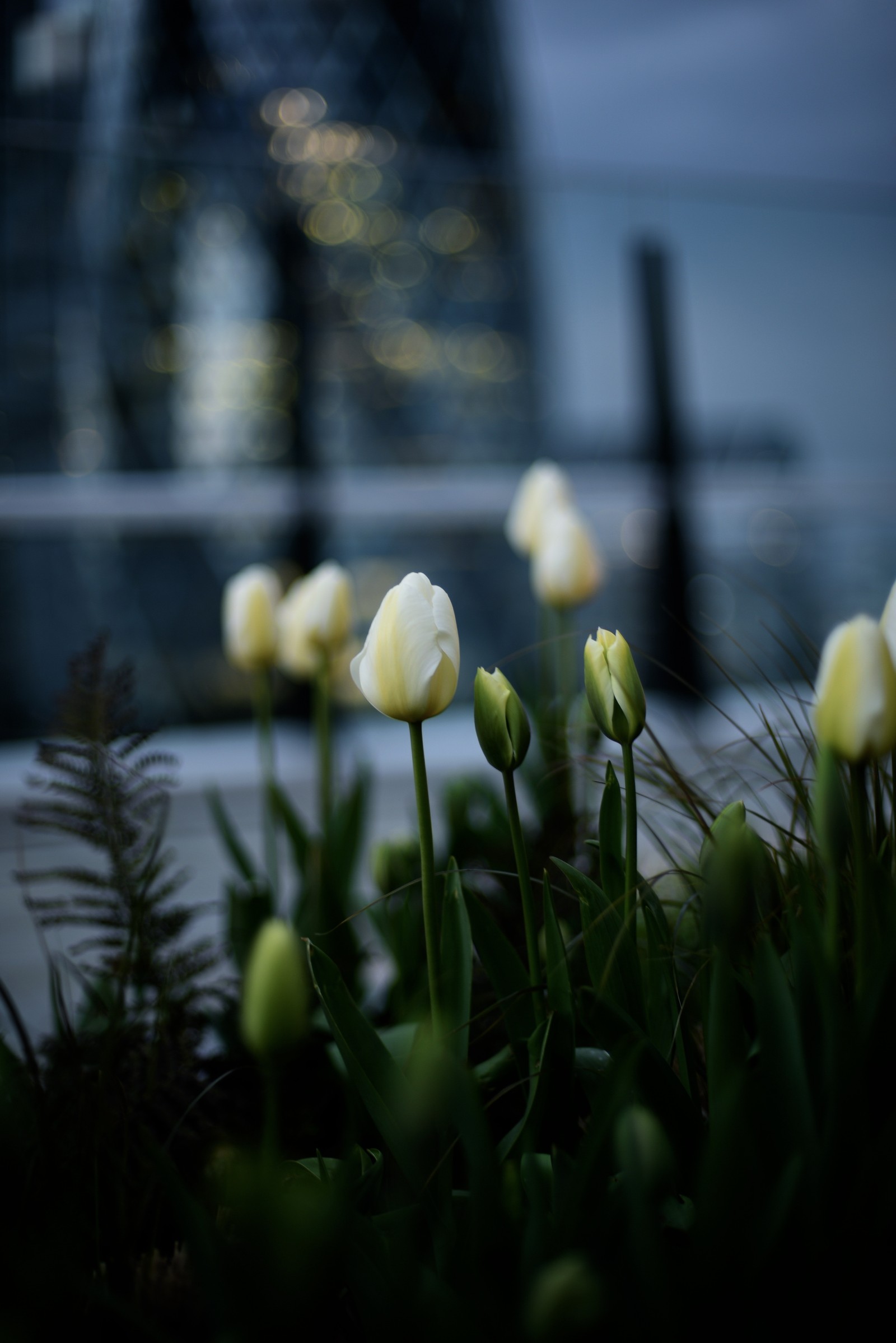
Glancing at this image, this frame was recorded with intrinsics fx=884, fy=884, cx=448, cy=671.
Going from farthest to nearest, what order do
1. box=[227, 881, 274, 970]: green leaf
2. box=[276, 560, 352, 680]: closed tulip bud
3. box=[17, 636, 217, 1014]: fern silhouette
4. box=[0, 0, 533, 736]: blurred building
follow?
box=[0, 0, 533, 736]: blurred building → box=[276, 560, 352, 680]: closed tulip bud → box=[227, 881, 274, 970]: green leaf → box=[17, 636, 217, 1014]: fern silhouette

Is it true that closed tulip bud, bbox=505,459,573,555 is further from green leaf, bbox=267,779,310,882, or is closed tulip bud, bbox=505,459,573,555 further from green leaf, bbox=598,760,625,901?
green leaf, bbox=598,760,625,901

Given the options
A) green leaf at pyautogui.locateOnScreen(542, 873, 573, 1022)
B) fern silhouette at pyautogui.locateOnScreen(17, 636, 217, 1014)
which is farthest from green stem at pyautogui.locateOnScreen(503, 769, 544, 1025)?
fern silhouette at pyautogui.locateOnScreen(17, 636, 217, 1014)

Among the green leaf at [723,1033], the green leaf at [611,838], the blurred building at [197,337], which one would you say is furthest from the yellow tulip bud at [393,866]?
the blurred building at [197,337]

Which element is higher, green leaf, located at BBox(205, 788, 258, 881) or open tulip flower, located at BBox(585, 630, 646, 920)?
open tulip flower, located at BBox(585, 630, 646, 920)

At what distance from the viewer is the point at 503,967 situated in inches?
19.7

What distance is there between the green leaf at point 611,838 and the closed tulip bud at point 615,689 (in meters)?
0.04

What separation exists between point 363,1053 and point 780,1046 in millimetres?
193

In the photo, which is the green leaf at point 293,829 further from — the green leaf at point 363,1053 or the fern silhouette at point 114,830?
the green leaf at point 363,1053

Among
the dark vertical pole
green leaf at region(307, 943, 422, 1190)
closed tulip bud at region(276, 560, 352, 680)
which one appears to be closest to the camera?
green leaf at region(307, 943, 422, 1190)

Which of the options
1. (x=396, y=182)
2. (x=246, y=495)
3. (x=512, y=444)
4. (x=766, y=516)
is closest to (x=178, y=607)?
(x=246, y=495)

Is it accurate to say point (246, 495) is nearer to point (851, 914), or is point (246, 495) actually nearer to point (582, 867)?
point (582, 867)

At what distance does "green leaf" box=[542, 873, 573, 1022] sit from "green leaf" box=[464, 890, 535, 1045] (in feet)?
0.11

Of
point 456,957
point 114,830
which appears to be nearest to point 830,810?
point 456,957

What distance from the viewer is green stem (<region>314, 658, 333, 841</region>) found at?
2.72 ft
